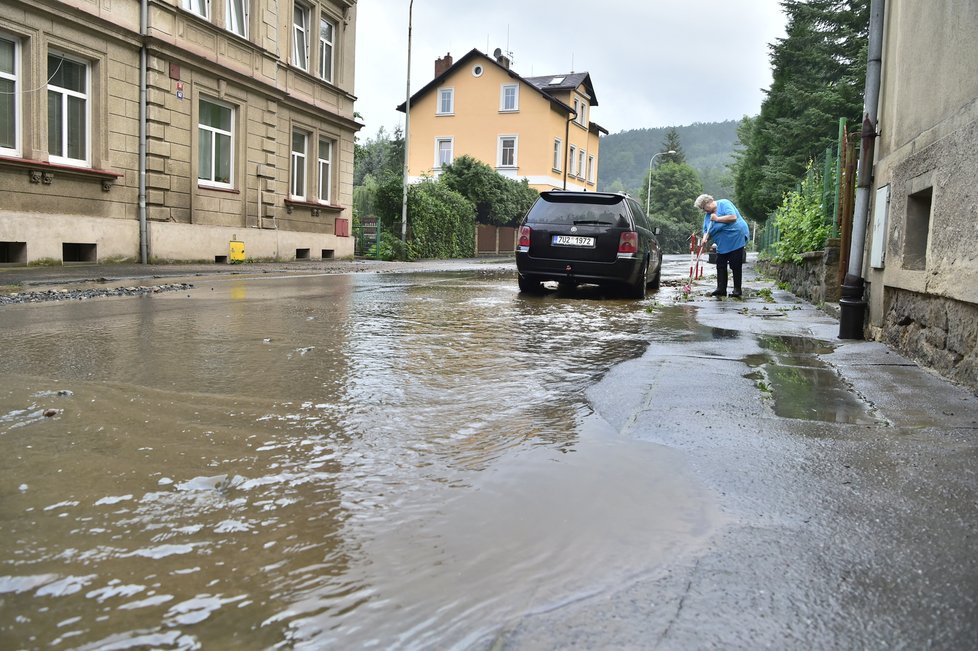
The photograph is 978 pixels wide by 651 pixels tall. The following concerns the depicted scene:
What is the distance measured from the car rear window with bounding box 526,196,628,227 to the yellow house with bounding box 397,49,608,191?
39047mm

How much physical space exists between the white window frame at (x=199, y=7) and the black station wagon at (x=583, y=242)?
1166cm

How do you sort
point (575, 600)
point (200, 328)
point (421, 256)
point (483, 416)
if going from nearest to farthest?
point (575, 600)
point (483, 416)
point (200, 328)
point (421, 256)

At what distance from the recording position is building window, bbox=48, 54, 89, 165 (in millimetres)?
15828

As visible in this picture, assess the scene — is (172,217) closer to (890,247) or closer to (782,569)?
(890,247)

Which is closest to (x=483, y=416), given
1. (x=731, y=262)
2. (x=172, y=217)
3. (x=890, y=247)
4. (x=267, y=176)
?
(x=890, y=247)

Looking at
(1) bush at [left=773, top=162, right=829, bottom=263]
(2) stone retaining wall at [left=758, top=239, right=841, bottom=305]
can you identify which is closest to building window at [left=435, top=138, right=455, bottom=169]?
(1) bush at [left=773, top=162, right=829, bottom=263]

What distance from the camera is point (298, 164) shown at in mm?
24688

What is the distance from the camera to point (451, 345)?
653cm

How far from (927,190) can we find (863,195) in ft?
5.44

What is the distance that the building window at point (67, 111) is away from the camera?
15.8 m

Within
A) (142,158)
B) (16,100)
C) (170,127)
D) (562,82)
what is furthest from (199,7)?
(562,82)

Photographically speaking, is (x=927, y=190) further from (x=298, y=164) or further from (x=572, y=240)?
(x=298, y=164)

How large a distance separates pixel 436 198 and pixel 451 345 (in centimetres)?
2653

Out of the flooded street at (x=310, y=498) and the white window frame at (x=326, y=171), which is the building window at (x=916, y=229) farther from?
the white window frame at (x=326, y=171)
